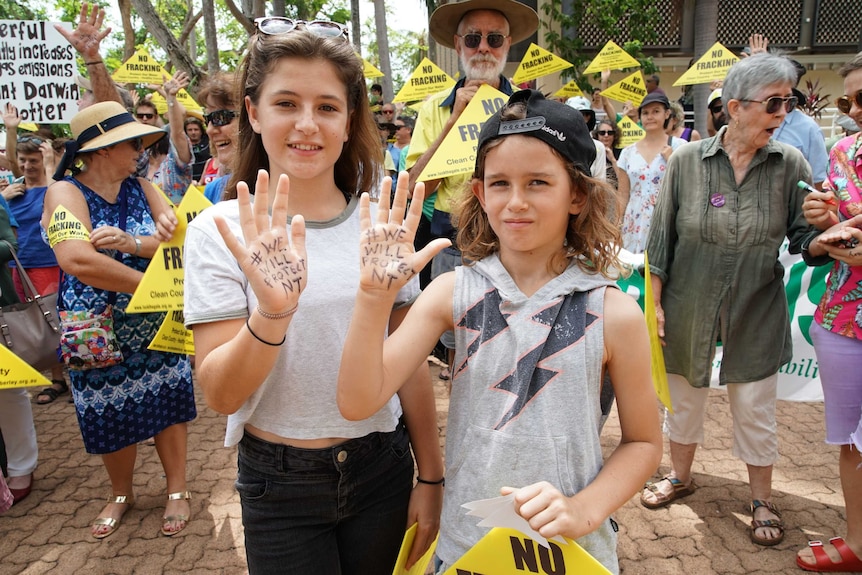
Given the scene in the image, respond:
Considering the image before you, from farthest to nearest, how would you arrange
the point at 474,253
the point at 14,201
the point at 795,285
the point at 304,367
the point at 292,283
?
1. the point at 14,201
2. the point at 795,285
3. the point at 474,253
4. the point at 304,367
5. the point at 292,283

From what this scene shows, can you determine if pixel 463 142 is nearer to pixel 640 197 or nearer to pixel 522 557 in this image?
pixel 522 557

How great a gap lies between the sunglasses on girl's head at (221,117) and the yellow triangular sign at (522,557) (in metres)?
3.29

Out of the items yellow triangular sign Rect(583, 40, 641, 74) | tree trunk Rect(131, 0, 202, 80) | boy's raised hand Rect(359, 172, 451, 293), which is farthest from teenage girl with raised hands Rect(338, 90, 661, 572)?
tree trunk Rect(131, 0, 202, 80)

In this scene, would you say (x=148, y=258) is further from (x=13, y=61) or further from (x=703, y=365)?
(x=13, y=61)

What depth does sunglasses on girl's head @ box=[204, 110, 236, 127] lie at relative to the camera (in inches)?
149

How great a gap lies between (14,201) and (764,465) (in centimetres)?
585

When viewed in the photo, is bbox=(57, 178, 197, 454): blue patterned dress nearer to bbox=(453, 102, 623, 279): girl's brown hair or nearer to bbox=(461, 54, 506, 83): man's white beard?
bbox=(461, 54, 506, 83): man's white beard

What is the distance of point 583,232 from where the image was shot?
152 centimetres

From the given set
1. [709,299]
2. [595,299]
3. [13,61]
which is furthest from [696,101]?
[595,299]

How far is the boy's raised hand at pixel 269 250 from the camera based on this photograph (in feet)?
3.95

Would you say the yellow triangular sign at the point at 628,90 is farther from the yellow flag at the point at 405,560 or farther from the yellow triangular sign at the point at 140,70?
the yellow flag at the point at 405,560

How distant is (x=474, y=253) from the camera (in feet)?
5.25

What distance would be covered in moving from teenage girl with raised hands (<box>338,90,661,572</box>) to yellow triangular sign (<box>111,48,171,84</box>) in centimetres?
692

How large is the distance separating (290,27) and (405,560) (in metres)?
1.39
